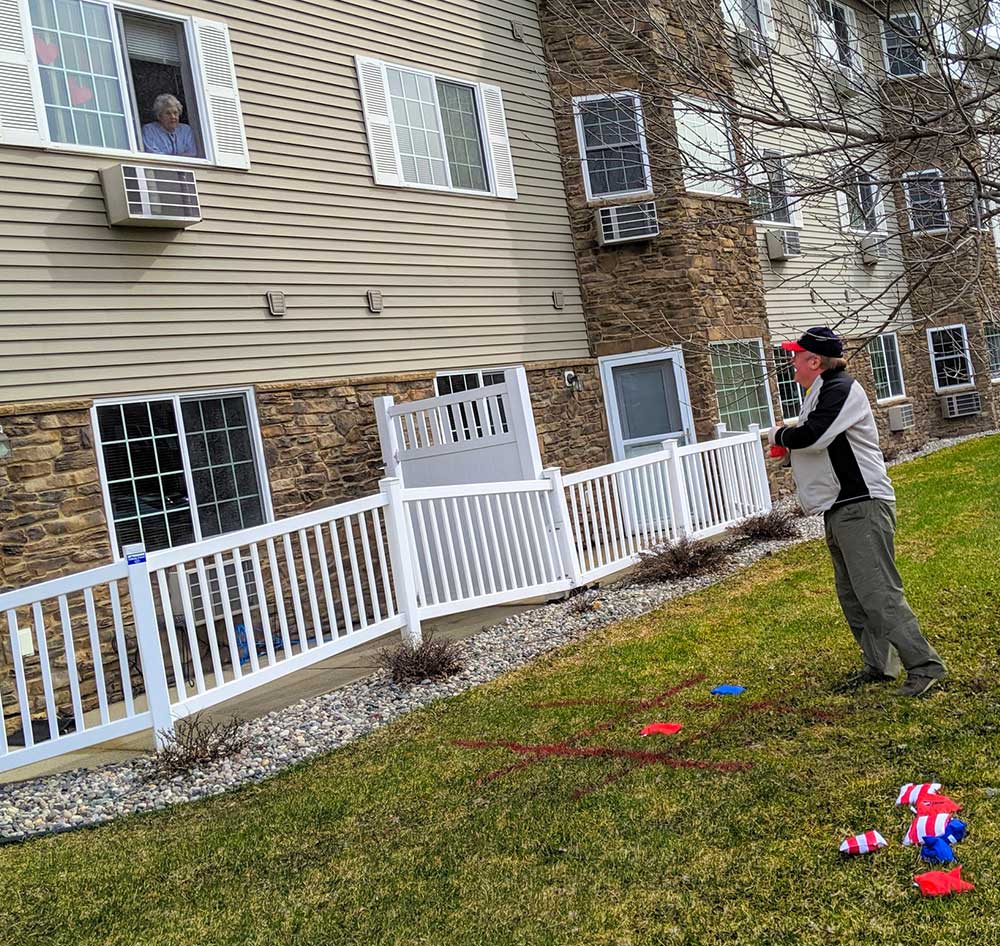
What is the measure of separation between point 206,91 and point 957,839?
8.31m

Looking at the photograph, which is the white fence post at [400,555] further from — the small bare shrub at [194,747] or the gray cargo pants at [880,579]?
the gray cargo pants at [880,579]

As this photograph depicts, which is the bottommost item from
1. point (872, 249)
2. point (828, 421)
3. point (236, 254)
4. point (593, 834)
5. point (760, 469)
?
point (593, 834)

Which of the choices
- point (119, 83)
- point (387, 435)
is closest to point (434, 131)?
point (387, 435)

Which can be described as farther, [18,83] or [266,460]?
[266,460]

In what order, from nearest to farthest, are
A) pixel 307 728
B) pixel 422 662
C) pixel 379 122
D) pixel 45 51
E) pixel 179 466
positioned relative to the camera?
pixel 307 728, pixel 422 662, pixel 45 51, pixel 179 466, pixel 379 122

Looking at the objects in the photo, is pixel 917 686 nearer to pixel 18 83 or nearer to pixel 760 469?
pixel 760 469

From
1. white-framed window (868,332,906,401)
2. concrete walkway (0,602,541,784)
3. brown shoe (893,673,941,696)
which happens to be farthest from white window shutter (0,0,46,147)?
white-framed window (868,332,906,401)

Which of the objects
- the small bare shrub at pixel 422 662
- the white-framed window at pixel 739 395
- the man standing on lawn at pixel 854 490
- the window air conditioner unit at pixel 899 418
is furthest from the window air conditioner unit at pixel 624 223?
the man standing on lawn at pixel 854 490

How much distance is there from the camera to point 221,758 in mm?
5602

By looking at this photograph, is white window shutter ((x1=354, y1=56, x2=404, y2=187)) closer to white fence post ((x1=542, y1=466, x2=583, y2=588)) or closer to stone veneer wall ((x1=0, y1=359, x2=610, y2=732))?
stone veneer wall ((x1=0, y1=359, x2=610, y2=732))

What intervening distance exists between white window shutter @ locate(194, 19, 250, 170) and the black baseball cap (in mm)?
6013

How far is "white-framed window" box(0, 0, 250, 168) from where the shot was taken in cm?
778

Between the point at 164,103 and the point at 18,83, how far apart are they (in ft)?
4.42

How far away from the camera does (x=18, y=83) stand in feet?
25.3
